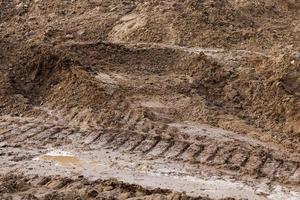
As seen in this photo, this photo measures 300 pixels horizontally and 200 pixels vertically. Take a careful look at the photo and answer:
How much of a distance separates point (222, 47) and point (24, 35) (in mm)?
4368

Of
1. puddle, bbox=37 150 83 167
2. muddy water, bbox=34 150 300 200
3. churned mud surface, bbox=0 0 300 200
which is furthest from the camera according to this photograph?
puddle, bbox=37 150 83 167

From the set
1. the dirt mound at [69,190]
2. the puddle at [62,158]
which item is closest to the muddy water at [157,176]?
the puddle at [62,158]

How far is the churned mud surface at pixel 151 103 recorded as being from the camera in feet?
25.6

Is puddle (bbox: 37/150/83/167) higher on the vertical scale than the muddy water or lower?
higher

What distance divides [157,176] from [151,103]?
7.98 feet

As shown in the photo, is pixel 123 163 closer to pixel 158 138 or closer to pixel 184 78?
pixel 158 138

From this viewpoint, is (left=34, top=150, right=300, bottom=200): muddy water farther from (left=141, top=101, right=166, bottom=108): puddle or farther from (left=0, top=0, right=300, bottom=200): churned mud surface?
(left=141, top=101, right=166, bottom=108): puddle

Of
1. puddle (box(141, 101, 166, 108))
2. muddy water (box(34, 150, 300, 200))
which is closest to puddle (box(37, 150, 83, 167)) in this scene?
muddy water (box(34, 150, 300, 200))

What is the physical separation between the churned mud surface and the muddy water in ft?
0.05

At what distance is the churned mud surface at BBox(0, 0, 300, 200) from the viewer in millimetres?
7796

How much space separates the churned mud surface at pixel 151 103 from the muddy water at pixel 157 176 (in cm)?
1

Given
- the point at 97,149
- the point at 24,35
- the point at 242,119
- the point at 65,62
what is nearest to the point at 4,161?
the point at 97,149

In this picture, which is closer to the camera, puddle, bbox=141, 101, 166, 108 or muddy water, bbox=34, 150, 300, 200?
muddy water, bbox=34, 150, 300, 200

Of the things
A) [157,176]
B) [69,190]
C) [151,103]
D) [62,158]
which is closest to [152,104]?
[151,103]
